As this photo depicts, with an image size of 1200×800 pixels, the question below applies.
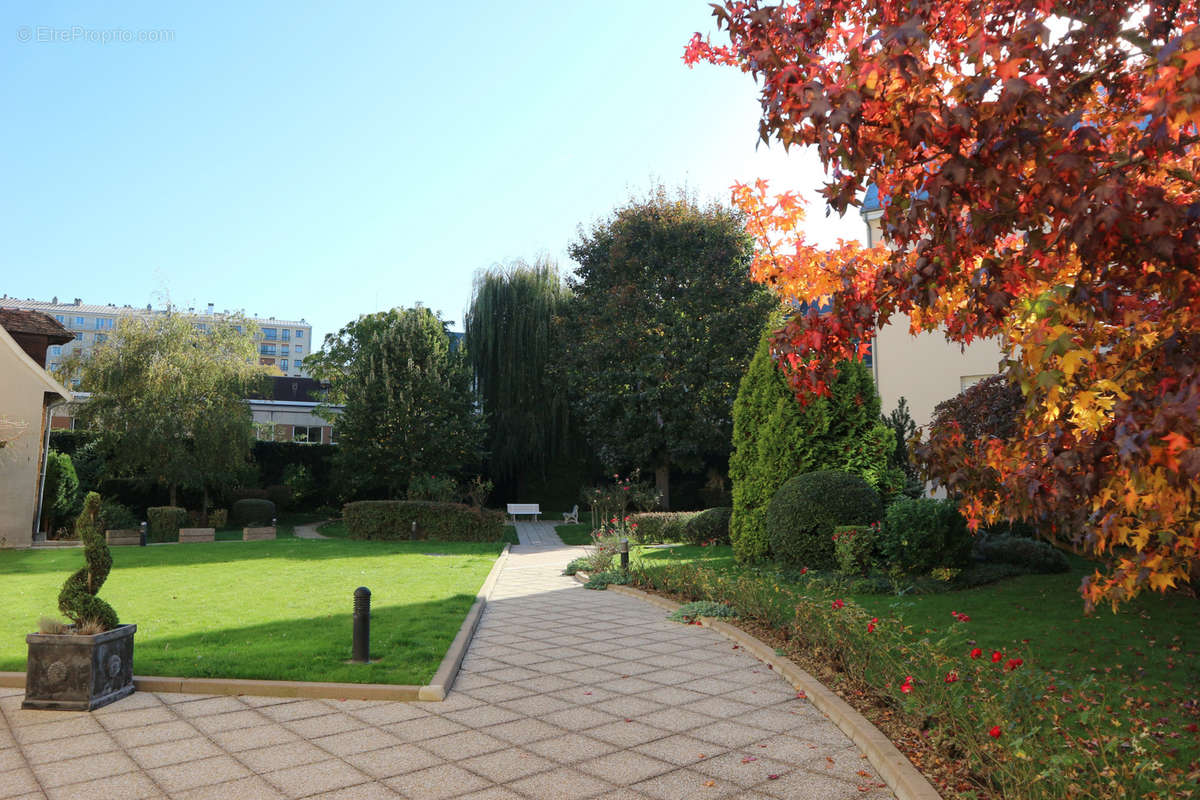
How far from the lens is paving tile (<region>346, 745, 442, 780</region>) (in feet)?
15.1

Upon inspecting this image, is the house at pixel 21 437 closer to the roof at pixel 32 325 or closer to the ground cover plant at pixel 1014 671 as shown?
the roof at pixel 32 325

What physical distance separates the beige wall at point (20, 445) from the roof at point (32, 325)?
7.87ft

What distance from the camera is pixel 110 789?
429 centimetres

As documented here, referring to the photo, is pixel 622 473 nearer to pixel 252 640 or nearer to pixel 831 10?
pixel 252 640

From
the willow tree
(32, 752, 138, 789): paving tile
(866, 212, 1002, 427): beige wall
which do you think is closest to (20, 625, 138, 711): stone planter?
(32, 752, 138, 789): paving tile

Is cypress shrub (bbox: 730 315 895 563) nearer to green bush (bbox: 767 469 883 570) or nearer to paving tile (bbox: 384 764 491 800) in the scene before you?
green bush (bbox: 767 469 883 570)

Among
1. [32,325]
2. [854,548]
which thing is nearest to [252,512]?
[32,325]

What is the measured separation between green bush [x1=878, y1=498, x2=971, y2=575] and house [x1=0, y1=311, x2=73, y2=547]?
2017cm

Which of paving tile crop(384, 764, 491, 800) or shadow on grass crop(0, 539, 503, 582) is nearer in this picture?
paving tile crop(384, 764, 491, 800)

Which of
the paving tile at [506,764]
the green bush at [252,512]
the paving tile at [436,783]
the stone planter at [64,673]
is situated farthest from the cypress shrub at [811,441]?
the green bush at [252,512]

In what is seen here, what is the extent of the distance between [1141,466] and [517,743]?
13.2 feet

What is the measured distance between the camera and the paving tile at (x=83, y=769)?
4.40 meters

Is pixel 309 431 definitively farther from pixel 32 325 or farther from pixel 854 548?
pixel 854 548

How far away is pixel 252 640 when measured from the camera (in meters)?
7.93
